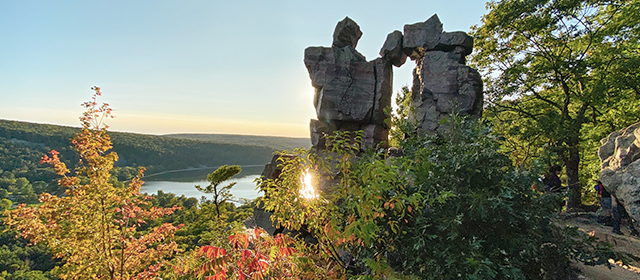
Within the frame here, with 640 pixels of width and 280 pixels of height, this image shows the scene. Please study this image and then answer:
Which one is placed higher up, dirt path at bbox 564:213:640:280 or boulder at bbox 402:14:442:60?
boulder at bbox 402:14:442:60

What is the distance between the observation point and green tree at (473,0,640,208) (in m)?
8.92

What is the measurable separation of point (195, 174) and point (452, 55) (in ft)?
181

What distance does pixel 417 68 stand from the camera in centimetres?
1252

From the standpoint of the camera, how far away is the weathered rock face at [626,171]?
524 centimetres

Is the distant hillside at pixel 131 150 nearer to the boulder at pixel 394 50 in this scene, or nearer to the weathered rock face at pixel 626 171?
the boulder at pixel 394 50

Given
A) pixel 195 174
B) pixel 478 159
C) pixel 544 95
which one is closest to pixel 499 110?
pixel 544 95

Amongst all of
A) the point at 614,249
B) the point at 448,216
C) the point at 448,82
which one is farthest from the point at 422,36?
the point at 448,216

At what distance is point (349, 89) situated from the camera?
12.9 metres

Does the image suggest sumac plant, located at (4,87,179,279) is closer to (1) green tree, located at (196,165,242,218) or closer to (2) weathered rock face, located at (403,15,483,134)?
(1) green tree, located at (196,165,242,218)

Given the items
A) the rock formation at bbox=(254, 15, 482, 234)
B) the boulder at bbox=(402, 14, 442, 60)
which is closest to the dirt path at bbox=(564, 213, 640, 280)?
the rock formation at bbox=(254, 15, 482, 234)

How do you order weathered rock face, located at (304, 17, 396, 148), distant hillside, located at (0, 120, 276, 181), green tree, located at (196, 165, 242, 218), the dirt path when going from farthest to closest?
distant hillside, located at (0, 120, 276, 181) → weathered rock face, located at (304, 17, 396, 148) → green tree, located at (196, 165, 242, 218) → the dirt path

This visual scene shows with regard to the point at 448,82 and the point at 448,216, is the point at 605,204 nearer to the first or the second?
the point at 448,82

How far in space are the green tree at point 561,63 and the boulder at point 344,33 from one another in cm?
555

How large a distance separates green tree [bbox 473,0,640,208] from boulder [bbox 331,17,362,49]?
18.2 feet
